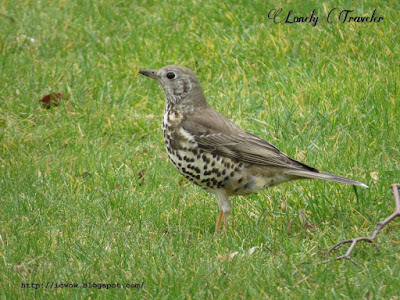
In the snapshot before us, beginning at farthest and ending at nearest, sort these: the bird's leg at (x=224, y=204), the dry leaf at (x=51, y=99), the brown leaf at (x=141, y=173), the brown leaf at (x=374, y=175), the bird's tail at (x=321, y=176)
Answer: the dry leaf at (x=51, y=99) < the brown leaf at (x=141, y=173) < the brown leaf at (x=374, y=175) < the bird's leg at (x=224, y=204) < the bird's tail at (x=321, y=176)

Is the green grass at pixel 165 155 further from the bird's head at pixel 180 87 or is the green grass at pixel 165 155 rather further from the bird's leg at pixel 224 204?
the bird's head at pixel 180 87

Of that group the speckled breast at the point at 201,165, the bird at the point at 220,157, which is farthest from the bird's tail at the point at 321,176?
the speckled breast at the point at 201,165

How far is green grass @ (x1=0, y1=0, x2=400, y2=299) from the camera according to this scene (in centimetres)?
444

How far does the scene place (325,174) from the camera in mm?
5141

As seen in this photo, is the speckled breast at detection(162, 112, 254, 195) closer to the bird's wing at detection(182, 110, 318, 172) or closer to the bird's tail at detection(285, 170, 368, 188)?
the bird's wing at detection(182, 110, 318, 172)

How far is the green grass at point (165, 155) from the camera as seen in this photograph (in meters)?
4.44

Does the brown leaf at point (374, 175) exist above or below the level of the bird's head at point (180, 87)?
below

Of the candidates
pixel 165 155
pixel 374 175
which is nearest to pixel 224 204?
pixel 374 175

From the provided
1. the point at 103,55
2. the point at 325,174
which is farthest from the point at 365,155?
the point at 103,55

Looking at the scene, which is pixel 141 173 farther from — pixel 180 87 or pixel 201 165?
pixel 201 165

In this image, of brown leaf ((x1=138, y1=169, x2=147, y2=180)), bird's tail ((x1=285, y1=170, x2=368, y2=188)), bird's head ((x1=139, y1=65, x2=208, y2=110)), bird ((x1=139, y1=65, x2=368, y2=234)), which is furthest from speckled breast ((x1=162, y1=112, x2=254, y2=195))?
brown leaf ((x1=138, y1=169, x2=147, y2=180))

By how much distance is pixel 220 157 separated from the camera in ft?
17.7

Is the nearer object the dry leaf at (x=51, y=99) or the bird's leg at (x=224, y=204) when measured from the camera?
the bird's leg at (x=224, y=204)

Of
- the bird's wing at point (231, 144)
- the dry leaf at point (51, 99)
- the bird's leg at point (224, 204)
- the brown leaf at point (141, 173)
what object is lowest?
the dry leaf at point (51, 99)
